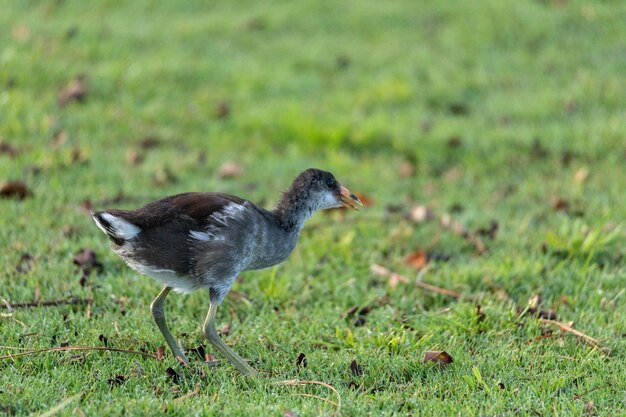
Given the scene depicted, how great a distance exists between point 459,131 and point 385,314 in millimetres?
3945

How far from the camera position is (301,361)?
183 inches

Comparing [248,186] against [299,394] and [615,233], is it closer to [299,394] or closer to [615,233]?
[615,233]

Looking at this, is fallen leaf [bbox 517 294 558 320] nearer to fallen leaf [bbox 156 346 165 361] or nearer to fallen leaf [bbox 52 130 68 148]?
fallen leaf [bbox 156 346 165 361]

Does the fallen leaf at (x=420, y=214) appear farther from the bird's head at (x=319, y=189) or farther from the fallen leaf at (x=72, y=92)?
the fallen leaf at (x=72, y=92)

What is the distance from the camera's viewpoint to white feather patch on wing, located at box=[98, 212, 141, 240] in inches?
172

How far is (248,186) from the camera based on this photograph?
306 inches

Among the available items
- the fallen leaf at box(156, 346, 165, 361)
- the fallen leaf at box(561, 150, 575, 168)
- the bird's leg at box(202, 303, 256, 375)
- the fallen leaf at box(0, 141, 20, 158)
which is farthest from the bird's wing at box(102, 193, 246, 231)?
the fallen leaf at box(561, 150, 575, 168)

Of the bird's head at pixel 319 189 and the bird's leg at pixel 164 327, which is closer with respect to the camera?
the bird's leg at pixel 164 327

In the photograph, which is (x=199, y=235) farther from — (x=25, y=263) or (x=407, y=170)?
(x=407, y=170)

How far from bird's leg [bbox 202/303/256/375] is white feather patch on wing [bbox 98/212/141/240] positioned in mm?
557

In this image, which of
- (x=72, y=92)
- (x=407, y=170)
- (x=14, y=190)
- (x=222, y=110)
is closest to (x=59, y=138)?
(x=72, y=92)

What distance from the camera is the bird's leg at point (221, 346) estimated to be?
446 cm

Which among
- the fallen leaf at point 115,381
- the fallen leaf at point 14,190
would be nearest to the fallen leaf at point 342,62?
the fallen leaf at point 14,190

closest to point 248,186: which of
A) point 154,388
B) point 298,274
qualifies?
point 298,274
